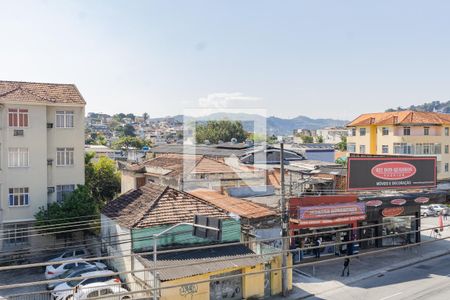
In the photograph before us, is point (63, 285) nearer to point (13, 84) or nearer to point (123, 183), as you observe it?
point (13, 84)

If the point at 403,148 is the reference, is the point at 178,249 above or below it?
below

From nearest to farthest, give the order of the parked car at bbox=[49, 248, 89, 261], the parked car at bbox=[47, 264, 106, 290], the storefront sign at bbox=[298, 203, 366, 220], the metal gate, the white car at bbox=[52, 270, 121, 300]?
the white car at bbox=[52, 270, 121, 300] → the metal gate → the parked car at bbox=[47, 264, 106, 290] → the parked car at bbox=[49, 248, 89, 261] → the storefront sign at bbox=[298, 203, 366, 220]

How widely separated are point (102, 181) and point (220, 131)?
47.5 meters

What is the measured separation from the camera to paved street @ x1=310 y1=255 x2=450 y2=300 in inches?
798

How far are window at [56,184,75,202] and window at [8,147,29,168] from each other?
261 centimetres

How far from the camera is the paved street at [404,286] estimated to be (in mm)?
20266

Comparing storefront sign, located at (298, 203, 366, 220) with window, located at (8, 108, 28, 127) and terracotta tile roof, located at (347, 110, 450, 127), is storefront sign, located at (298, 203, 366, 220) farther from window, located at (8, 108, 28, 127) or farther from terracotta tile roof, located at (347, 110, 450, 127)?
terracotta tile roof, located at (347, 110, 450, 127)

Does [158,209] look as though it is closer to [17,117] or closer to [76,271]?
[76,271]

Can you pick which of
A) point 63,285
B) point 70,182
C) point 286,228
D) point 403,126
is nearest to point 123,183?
point 70,182

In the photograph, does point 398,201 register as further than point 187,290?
Yes

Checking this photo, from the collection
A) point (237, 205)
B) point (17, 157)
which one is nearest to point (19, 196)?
point (17, 157)

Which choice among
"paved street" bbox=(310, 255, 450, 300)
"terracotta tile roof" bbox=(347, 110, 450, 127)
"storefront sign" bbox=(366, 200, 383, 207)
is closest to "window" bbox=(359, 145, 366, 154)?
"terracotta tile roof" bbox=(347, 110, 450, 127)

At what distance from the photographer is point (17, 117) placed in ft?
86.7

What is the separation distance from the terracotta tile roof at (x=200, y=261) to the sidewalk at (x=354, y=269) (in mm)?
3184
